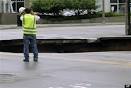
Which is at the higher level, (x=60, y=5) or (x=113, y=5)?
(x=60, y=5)

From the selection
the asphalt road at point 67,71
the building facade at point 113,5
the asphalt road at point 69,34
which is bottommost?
the asphalt road at point 69,34

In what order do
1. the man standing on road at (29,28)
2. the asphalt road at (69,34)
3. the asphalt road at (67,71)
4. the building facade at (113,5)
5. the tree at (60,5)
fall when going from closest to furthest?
the asphalt road at (67,71)
the man standing on road at (29,28)
the asphalt road at (69,34)
the tree at (60,5)
the building facade at (113,5)

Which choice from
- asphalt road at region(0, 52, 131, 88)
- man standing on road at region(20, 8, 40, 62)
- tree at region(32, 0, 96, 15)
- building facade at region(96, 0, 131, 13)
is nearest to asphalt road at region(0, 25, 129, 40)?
asphalt road at region(0, 52, 131, 88)

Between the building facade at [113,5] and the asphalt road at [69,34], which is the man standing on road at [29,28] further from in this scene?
the building facade at [113,5]

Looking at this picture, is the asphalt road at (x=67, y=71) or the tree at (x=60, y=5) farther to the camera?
the tree at (x=60, y=5)

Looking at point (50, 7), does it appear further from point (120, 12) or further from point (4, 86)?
point (4, 86)

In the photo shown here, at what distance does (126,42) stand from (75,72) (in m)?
9.09

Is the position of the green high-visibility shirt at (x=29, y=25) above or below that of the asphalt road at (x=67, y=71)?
above

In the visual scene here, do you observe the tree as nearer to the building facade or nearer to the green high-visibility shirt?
the building facade

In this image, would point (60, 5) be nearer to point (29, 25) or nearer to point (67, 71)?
point (29, 25)

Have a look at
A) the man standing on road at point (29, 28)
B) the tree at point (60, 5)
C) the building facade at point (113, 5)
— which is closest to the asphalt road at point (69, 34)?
the man standing on road at point (29, 28)

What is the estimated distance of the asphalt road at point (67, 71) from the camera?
12.7m

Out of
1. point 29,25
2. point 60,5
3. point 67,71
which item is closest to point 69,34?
point 29,25

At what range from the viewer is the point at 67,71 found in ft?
49.4
